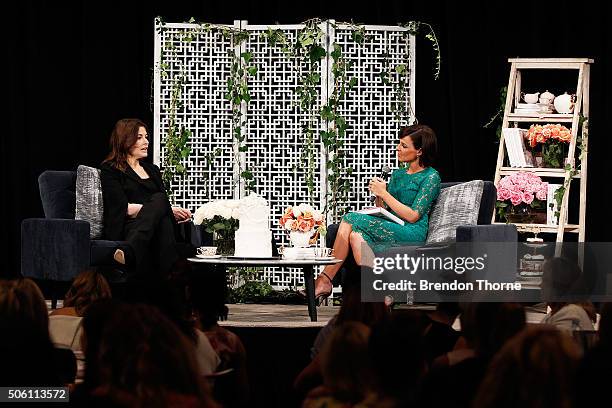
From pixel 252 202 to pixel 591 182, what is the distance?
2.82m

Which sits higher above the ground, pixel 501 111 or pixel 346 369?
pixel 501 111

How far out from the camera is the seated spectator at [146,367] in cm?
245

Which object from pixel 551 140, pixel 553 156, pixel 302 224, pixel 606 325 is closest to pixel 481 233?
pixel 302 224

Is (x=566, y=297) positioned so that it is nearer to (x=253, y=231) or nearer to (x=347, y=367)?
(x=347, y=367)

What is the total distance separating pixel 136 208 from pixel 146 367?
15.1 ft

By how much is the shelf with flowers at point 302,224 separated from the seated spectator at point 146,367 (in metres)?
3.90

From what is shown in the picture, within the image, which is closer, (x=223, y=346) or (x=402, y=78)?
(x=223, y=346)

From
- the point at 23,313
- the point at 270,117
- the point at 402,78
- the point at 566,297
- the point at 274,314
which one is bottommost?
the point at 274,314

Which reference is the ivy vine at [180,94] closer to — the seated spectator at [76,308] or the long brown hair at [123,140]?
the long brown hair at [123,140]

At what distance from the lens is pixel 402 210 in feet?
22.7

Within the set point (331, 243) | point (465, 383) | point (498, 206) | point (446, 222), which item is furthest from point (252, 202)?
point (465, 383)

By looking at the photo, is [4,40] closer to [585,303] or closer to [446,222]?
[446,222]

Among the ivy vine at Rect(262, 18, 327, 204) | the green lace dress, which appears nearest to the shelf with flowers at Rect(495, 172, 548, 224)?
the green lace dress

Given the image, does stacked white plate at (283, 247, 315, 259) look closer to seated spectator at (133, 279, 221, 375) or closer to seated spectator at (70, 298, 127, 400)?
seated spectator at (133, 279, 221, 375)
